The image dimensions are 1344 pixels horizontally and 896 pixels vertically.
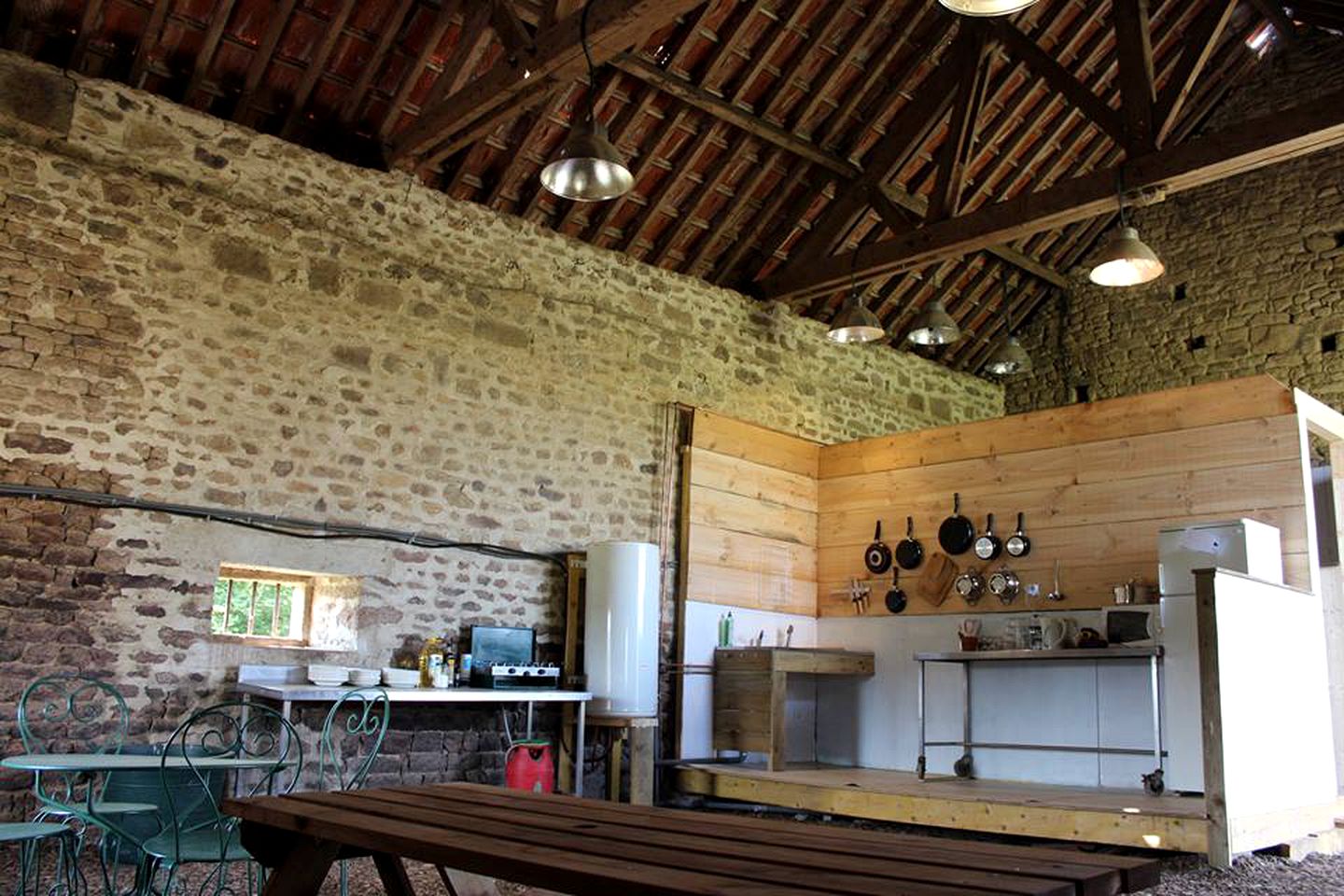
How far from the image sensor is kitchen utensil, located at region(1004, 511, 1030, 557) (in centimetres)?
804

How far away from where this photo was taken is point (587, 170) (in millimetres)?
5422

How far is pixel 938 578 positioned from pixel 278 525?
4.71m

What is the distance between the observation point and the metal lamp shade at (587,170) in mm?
5426

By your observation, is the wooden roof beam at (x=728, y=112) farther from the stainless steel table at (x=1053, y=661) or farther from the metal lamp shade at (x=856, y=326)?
the stainless steel table at (x=1053, y=661)

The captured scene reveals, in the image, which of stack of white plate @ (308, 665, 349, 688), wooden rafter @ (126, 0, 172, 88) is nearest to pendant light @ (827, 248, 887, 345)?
stack of white plate @ (308, 665, 349, 688)

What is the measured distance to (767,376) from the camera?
983 cm

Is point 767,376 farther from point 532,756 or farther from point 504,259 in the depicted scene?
point 532,756

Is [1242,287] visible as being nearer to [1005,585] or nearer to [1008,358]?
[1008,358]

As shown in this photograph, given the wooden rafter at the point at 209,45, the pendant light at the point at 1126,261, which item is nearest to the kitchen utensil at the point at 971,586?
the pendant light at the point at 1126,261

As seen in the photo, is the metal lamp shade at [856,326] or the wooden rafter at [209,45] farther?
the metal lamp shade at [856,326]

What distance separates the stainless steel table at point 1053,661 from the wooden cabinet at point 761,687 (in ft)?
2.31

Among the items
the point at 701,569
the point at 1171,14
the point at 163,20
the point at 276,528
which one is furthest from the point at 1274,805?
the point at 163,20

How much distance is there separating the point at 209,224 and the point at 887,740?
5.94 meters

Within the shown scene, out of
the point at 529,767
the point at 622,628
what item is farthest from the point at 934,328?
the point at 529,767
